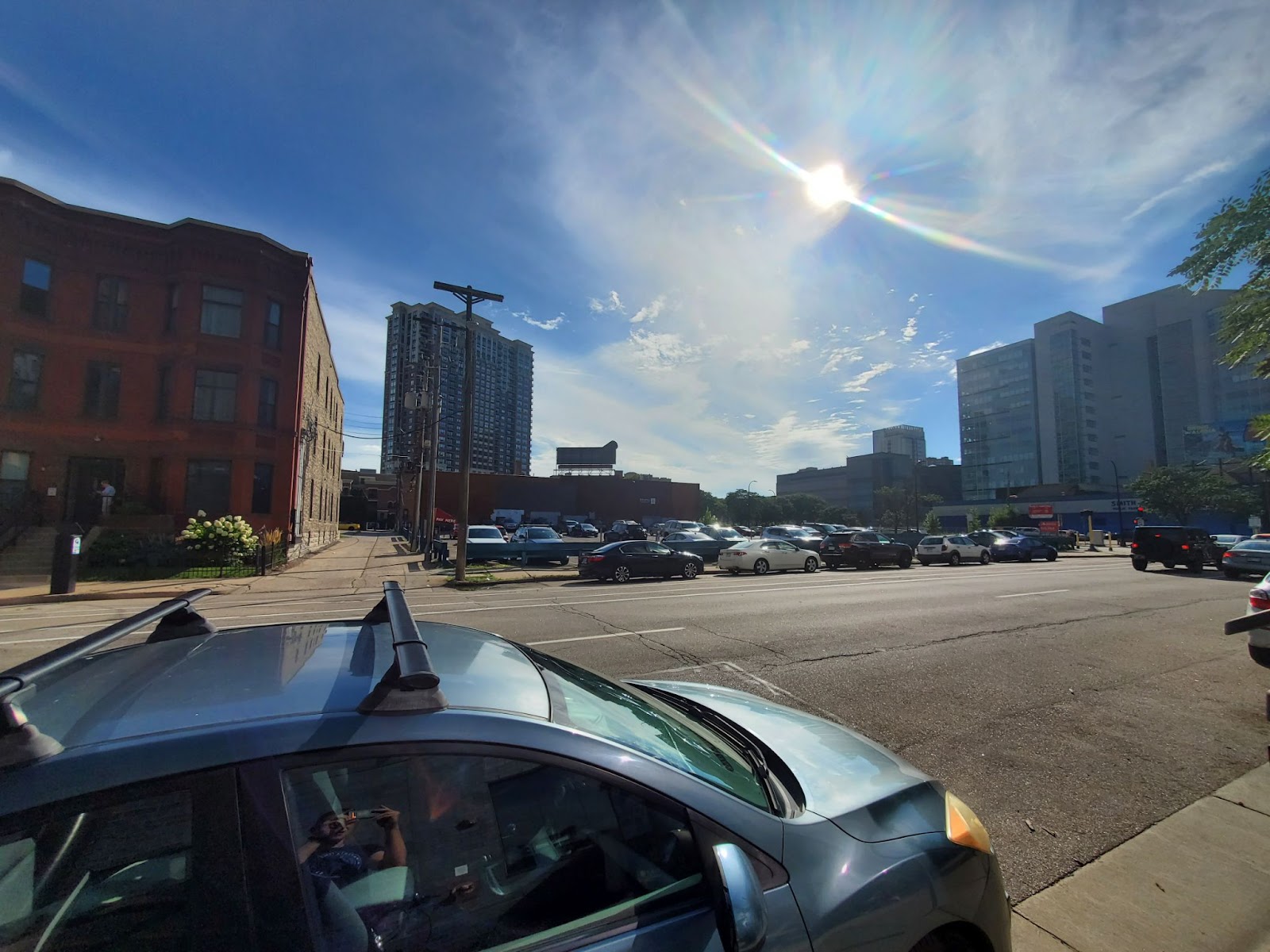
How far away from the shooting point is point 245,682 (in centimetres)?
147

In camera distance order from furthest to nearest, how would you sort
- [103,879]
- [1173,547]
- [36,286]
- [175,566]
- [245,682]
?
[1173,547], [36,286], [175,566], [245,682], [103,879]

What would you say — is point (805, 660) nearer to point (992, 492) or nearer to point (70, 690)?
point (70, 690)

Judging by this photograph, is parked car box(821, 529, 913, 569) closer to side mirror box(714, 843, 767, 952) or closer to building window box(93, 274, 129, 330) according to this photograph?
side mirror box(714, 843, 767, 952)

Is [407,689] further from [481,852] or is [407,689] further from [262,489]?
[262,489]

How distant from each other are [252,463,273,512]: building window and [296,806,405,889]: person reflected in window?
84.0 ft

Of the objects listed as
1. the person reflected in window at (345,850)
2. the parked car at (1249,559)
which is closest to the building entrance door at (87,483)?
the person reflected in window at (345,850)

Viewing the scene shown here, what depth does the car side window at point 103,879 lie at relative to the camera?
1061 millimetres

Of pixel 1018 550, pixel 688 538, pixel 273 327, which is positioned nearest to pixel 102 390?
pixel 273 327

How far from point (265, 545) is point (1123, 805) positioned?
21.9 m

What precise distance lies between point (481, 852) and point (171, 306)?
28493mm

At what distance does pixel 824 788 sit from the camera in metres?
1.99

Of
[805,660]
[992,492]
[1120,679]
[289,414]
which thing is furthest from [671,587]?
[992,492]

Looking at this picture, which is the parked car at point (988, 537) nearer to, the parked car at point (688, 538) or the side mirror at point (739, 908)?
the parked car at point (688, 538)

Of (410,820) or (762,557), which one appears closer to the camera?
(410,820)
